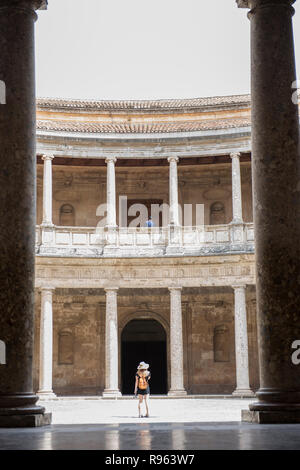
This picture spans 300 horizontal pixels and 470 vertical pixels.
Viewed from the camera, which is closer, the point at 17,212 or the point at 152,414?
the point at 17,212

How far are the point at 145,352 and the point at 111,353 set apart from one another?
14.9 feet

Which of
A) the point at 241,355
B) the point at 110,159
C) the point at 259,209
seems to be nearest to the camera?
the point at 259,209

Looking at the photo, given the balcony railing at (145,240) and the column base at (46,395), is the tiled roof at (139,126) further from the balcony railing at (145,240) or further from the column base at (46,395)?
the column base at (46,395)

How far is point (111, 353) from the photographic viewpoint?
28.4 meters

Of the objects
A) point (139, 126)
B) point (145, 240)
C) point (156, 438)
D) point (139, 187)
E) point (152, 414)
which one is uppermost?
point (139, 126)

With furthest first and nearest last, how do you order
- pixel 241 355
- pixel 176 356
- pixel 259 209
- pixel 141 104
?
pixel 141 104
pixel 176 356
pixel 241 355
pixel 259 209

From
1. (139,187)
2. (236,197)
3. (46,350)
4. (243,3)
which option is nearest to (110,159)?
(139,187)

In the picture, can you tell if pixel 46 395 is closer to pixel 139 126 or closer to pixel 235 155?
pixel 235 155

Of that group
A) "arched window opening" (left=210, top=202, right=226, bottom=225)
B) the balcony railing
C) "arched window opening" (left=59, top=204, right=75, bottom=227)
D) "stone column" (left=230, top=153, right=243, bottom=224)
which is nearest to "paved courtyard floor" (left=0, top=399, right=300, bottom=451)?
the balcony railing

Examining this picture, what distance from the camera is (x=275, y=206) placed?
9773 millimetres

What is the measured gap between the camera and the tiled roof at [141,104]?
115 ft

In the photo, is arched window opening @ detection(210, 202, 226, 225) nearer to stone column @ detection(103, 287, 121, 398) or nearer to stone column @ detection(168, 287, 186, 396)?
stone column @ detection(168, 287, 186, 396)

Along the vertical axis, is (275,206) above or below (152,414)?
above
